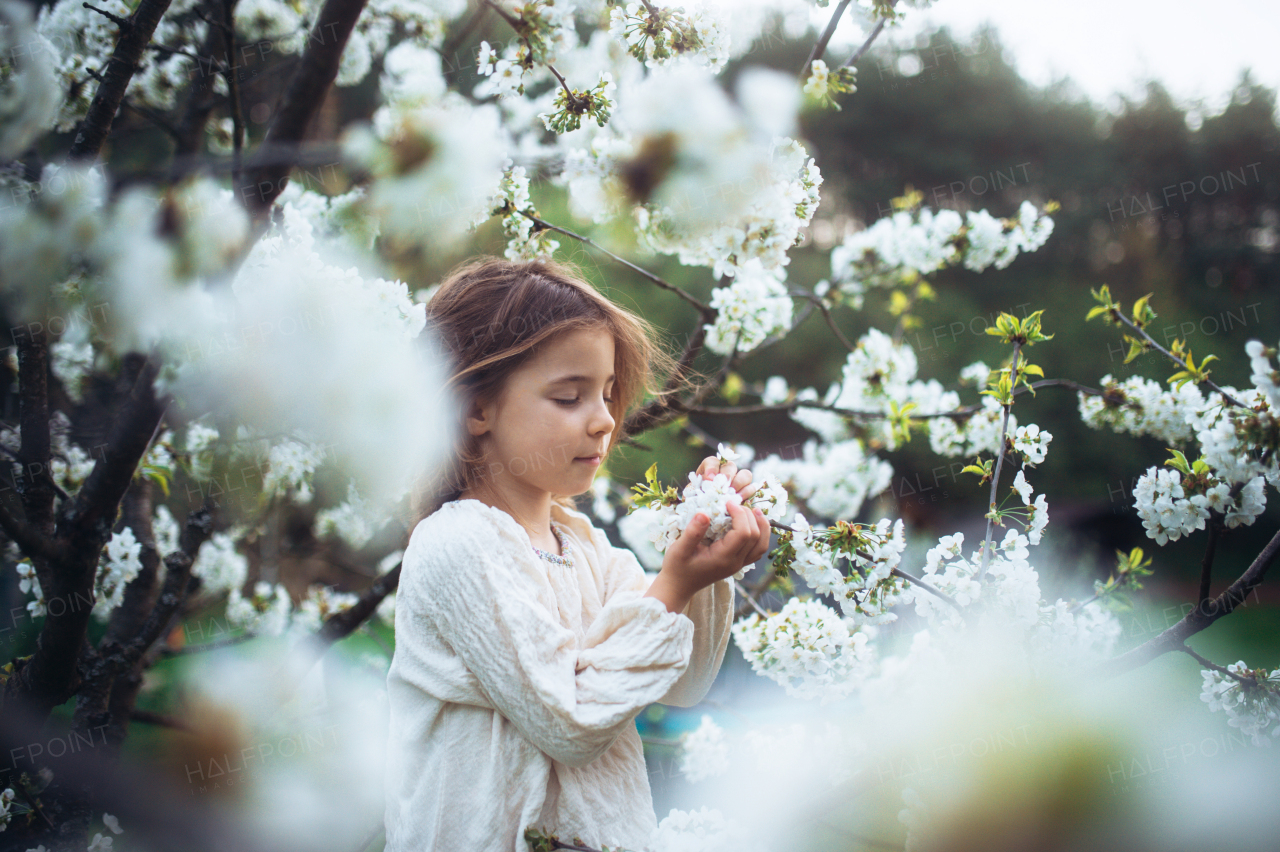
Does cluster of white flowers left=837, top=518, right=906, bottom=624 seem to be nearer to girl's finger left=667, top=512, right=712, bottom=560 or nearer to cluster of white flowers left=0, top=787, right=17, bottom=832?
girl's finger left=667, top=512, right=712, bottom=560

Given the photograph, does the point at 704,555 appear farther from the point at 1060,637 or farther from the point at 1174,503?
the point at 1174,503

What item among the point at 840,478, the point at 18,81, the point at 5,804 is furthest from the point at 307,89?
the point at 840,478

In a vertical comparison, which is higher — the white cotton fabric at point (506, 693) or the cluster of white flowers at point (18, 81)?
the cluster of white flowers at point (18, 81)

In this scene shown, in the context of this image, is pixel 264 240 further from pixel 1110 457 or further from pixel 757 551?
pixel 1110 457

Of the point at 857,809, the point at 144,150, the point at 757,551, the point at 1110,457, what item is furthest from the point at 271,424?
the point at 1110,457

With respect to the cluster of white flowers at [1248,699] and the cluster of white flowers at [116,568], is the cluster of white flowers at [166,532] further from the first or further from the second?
the cluster of white flowers at [1248,699]

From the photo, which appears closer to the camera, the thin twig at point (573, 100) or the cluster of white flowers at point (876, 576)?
the cluster of white flowers at point (876, 576)

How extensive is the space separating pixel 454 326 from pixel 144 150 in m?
3.98

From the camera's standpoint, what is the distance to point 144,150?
4.06 meters

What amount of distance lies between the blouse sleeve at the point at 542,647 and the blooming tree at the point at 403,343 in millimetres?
143

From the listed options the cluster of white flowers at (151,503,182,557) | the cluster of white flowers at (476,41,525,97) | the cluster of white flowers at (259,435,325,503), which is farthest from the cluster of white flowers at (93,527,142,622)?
the cluster of white flowers at (476,41,525,97)

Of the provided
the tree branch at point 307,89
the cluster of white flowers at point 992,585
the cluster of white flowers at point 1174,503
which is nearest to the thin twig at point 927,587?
the cluster of white flowers at point 992,585

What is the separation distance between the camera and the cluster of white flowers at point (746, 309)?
184cm

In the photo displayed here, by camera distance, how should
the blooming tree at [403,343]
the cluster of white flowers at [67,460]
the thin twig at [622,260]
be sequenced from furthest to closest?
the cluster of white flowers at [67,460] < the thin twig at [622,260] < the blooming tree at [403,343]
